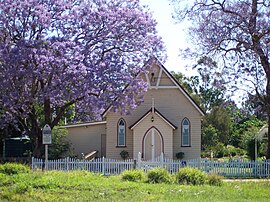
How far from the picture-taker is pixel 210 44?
2842cm

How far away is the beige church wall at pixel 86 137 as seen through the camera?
38375 mm

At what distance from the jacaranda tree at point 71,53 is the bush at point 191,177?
11599 mm

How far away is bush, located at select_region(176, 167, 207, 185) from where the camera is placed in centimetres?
1934

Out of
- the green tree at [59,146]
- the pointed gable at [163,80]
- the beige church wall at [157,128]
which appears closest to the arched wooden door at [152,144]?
the beige church wall at [157,128]

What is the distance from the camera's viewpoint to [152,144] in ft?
114

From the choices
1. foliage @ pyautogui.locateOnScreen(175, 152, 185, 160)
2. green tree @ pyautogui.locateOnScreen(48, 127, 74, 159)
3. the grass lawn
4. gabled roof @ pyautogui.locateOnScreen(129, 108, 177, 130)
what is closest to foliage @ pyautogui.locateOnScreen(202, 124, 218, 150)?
foliage @ pyautogui.locateOnScreen(175, 152, 185, 160)

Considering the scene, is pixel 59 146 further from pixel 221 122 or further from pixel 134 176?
pixel 221 122

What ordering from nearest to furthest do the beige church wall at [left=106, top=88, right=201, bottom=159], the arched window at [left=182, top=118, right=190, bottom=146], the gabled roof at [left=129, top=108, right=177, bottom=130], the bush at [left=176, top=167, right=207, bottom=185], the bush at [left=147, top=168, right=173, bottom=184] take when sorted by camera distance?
the bush at [left=176, top=167, right=207, bottom=185] → the bush at [left=147, top=168, right=173, bottom=184] → the gabled roof at [left=129, top=108, right=177, bottom=130] → the beige church wall at [left=106, top=88, right=201, bottom=159] → the arched window at [left=182, top=118, right=190, bottom=146]

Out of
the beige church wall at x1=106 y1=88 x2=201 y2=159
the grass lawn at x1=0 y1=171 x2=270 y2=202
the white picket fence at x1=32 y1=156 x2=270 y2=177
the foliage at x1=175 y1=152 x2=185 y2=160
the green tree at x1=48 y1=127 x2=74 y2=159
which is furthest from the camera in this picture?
the beige church wall at x1=106 y1=88 x2=201 y2=159

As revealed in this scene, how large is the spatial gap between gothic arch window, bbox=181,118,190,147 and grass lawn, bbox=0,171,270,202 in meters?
17.7

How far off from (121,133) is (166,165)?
10.3 metres

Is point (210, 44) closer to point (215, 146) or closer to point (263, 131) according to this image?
point (263, 131)

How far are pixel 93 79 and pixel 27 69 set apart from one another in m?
3.90

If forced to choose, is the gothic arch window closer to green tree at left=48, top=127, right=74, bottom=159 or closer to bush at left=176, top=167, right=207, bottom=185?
green tree at left=48, top=127, right=74, bottom=159
